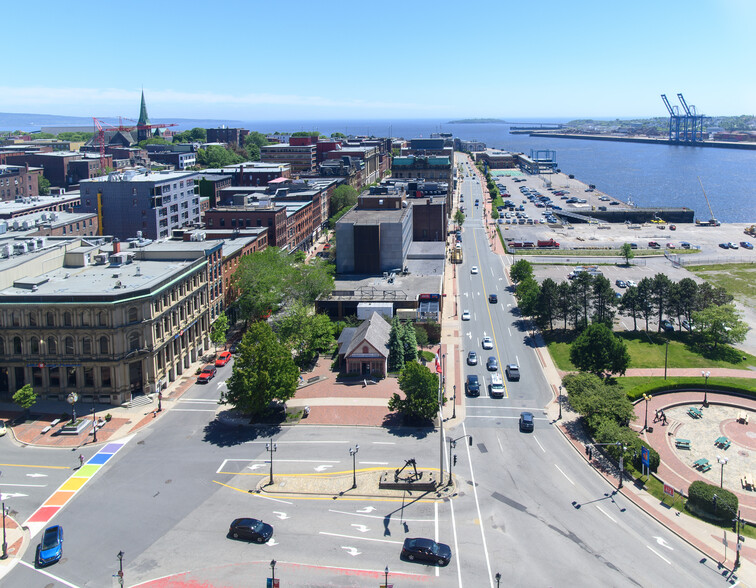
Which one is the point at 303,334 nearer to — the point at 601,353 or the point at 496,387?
the point at 496,387

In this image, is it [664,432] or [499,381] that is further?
[499,381]

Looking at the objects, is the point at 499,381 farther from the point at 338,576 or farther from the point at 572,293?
the point at 338,576

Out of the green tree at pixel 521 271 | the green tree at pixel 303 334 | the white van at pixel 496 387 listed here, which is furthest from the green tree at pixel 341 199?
the white van at pixel 496 387

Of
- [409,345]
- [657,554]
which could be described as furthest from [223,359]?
[657,554]

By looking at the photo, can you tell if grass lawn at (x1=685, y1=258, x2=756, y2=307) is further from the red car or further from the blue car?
the blue car

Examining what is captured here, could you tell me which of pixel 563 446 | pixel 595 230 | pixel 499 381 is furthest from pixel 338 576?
pixel 595 230

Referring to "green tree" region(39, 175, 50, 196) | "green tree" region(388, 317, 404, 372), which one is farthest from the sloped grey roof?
"green tree" region(39, 175, 50, 196)
